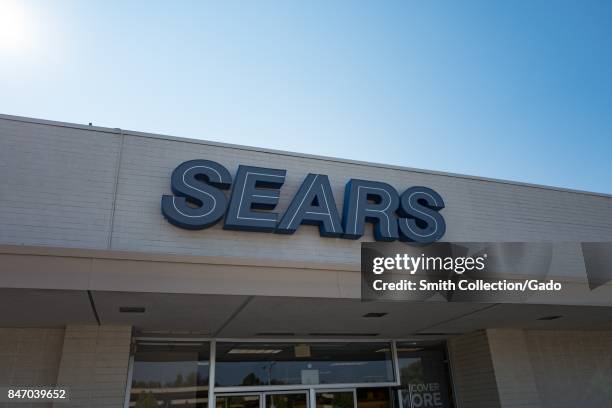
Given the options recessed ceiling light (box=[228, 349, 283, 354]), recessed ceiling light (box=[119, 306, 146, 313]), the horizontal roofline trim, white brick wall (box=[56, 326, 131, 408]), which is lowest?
white brick wall (box=[56, 326, 131, 408])

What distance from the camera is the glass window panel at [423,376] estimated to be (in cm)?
1166

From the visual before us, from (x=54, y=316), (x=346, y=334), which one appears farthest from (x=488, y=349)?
(x=54, y=316)

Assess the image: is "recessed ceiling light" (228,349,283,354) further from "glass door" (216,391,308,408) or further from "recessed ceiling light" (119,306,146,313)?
"recessed ceiling light" (119,306,146,313)

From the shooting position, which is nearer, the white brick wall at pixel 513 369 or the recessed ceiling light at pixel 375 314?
the recessed ceiling light at pixel 375 314

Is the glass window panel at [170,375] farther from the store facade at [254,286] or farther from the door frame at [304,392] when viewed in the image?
the door frame at [304,392]

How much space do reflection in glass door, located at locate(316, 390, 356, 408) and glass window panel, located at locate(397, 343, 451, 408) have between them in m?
1.25

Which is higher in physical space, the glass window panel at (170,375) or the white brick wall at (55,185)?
the white brick wall at (55,185)

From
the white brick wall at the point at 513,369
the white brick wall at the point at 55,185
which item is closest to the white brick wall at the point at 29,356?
the white brick wall at the point at 55,185

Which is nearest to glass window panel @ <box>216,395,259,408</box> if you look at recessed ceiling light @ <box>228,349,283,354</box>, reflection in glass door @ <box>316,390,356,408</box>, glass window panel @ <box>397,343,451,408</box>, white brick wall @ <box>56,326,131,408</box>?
recessed ceiling light @ <box>228,349,283,354</box>

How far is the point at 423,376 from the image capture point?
39.3 feet

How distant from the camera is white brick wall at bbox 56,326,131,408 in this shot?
812 cm

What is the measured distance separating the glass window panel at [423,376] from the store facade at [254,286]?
3 cm

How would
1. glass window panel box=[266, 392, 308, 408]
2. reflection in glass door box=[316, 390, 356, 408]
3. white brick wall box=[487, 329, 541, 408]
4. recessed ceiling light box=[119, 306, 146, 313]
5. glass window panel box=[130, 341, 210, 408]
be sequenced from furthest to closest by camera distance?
reflection in glass door box=[316, 390, 356, 408] → white brick wall box=[487, 329, 541, 408] → glass window panel box=[266, 392, 308, 408] → glass window panel box=[130, 341, 210, 408] → recessed ceiling light box=[119, 306, 146, 313]

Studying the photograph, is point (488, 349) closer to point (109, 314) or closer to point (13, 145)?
point (109, 314)
